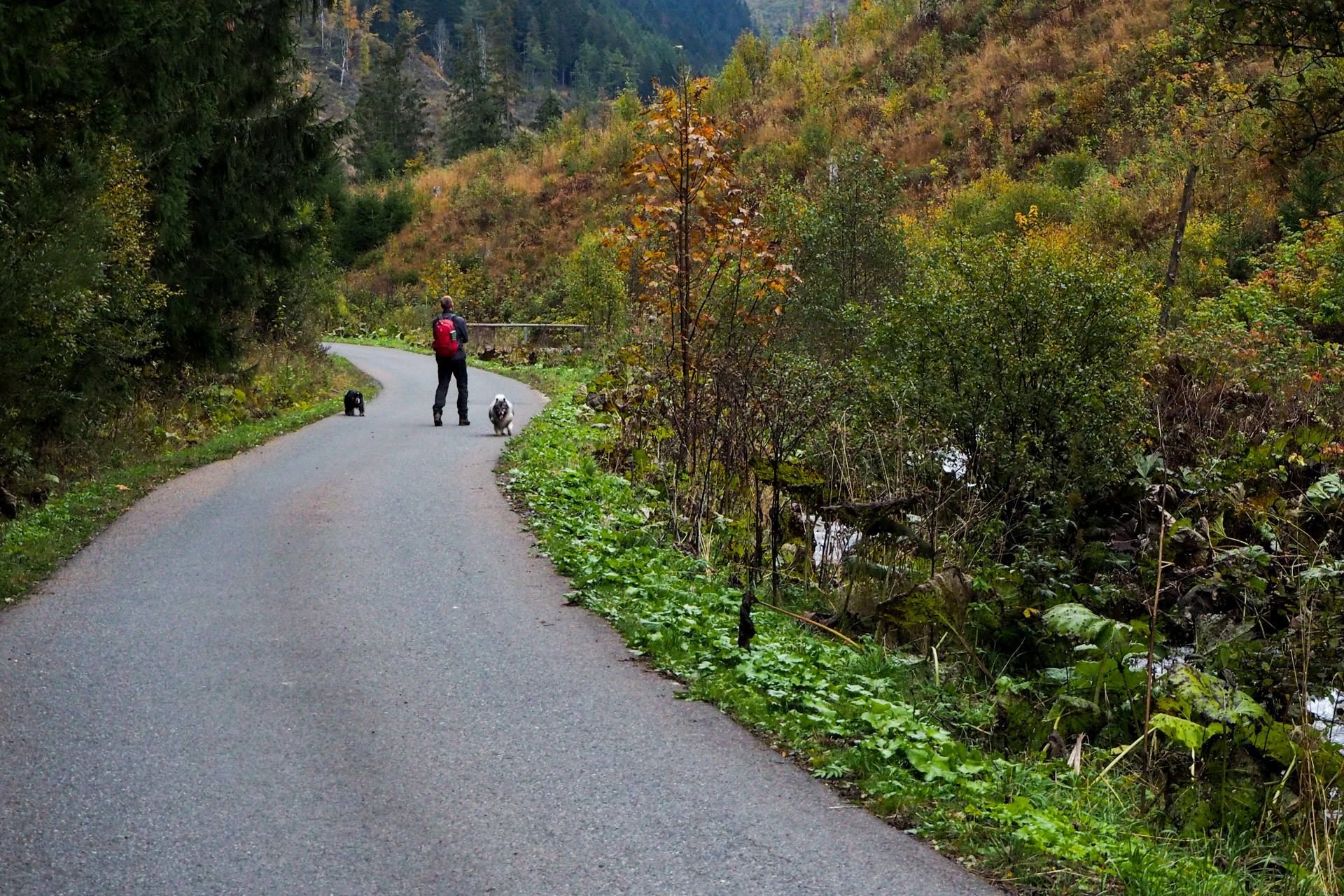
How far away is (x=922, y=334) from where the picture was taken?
11211 millimetres

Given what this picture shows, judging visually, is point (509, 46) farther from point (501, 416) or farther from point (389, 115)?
point (501, 416)

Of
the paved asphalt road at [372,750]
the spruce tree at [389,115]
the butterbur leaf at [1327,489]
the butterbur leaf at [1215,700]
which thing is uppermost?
the spruce tree at [389,115]

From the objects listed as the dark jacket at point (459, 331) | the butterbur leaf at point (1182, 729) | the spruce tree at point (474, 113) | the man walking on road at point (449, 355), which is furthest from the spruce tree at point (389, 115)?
the butterbur leaf at point (1182, 729)

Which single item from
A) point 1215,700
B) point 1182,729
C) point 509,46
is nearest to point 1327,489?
point 1215,700

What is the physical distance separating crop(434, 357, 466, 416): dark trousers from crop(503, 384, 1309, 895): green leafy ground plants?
29.8ft

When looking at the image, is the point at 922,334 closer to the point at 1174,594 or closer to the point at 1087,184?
the point at 1174,594

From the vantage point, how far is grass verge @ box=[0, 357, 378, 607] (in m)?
8.70

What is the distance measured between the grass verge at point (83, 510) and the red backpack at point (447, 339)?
2.75m

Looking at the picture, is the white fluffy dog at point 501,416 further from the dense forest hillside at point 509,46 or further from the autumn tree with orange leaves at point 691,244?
the dense forest hillside at point 509,46

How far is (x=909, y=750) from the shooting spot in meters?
5.24

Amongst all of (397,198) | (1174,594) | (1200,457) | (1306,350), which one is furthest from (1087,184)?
(397,198)

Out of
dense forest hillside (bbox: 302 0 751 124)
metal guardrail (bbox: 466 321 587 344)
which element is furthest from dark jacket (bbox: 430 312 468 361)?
dense forest hillside (bbox: 302 0 751 124)

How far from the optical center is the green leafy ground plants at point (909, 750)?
14.1ft

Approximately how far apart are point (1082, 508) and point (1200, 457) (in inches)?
77.4
